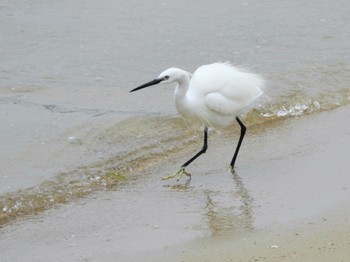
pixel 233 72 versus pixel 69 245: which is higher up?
pixel 233 72

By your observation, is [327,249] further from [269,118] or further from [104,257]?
[269,118]

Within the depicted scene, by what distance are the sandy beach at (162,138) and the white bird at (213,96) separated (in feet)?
1.33

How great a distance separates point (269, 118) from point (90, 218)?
3.14 meters

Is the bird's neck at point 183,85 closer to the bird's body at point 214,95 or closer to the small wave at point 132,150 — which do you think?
the bird's body at point 214,95

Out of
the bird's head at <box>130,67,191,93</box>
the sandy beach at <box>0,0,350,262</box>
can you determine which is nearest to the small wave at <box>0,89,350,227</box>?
the sandy beach at <box>0,0,350,262</box>

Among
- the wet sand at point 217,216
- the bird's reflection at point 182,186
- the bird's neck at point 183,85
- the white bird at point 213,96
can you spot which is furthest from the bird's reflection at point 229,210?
the bird's neck at point 183,85

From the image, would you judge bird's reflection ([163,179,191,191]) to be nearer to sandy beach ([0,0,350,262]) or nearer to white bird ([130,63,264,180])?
sandy beach ([0,0,350,262])

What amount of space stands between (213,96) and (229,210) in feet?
4.35

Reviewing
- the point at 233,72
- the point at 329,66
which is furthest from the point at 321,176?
the point at 329,66

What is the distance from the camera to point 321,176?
22.1ft

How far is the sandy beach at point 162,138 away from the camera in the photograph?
18.5 ft

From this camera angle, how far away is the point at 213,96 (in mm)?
7191

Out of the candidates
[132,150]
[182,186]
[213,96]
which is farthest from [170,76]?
[132,150]

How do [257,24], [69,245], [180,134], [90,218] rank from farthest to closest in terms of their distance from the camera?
[257,24], [180,134], [90,218], [69,245]
